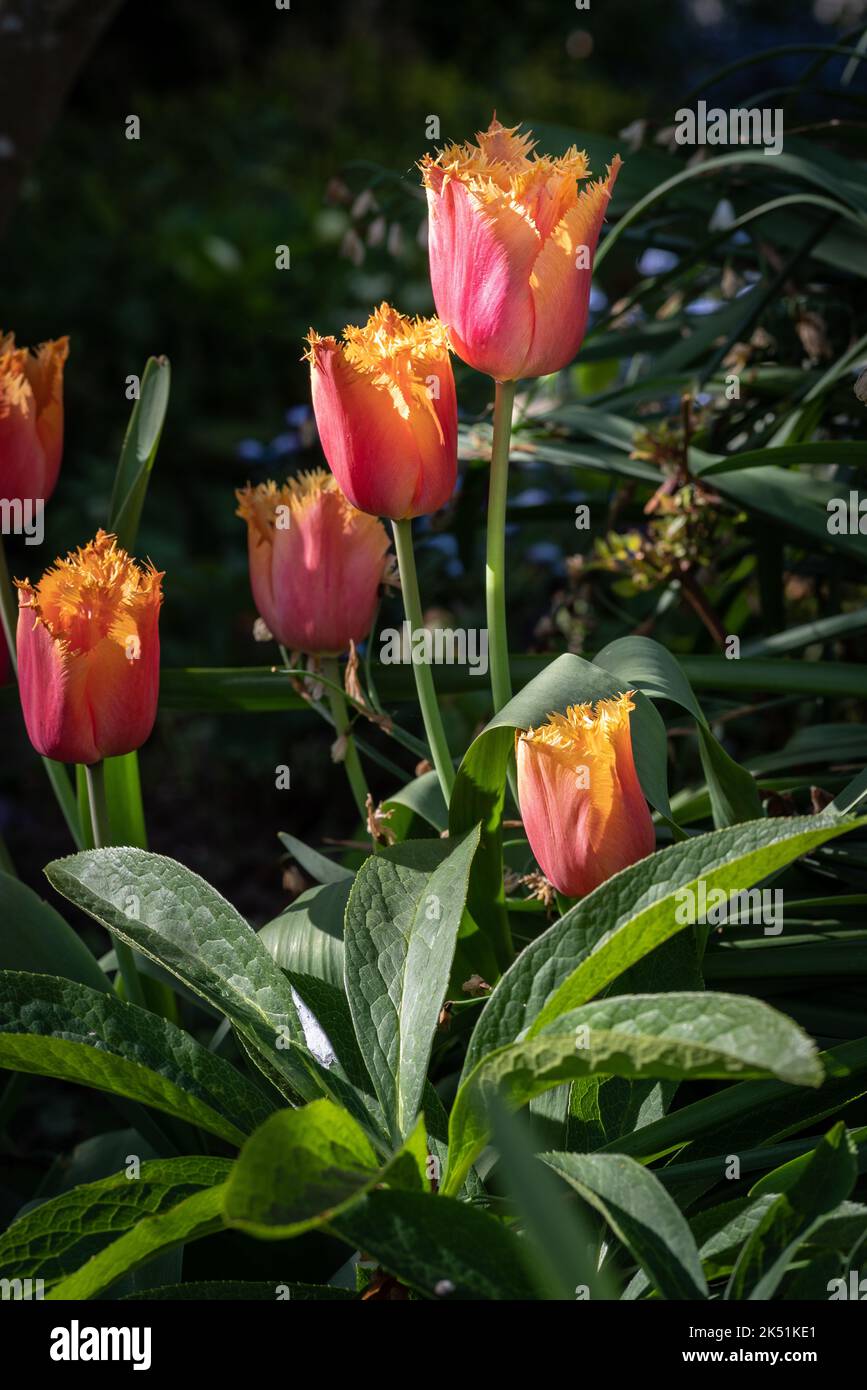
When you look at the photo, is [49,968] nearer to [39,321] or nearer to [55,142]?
[39,321]

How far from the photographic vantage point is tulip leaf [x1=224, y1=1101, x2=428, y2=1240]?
0.44m

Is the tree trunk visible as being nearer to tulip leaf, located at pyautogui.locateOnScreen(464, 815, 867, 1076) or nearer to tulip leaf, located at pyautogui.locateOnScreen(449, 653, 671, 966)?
tulip leaf, located at pyautogui.locateOnScreen(449, 653, 671, 966)

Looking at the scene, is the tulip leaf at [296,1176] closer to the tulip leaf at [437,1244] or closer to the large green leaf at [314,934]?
the tulip leaf at [437,1244]

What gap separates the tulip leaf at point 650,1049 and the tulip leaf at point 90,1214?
13 cm

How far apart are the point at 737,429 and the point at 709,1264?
83 centimetres

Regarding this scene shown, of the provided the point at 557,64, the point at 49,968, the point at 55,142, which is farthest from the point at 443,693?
the point at 557,64

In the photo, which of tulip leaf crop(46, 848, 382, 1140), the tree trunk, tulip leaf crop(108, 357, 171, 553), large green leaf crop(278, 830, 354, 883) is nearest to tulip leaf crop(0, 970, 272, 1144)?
tulip leaf crop(46, 848, 382, 1140)

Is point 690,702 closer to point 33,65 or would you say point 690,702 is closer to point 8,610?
point 8,610

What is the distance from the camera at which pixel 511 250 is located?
63cm

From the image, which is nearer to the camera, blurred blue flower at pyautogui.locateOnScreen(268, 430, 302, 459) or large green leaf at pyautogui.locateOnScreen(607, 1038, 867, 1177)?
large green leaf at pyautogui.locateOnScreen(607, 1038, 867, 1177)

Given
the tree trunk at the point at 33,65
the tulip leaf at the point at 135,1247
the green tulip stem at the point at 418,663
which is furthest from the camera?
the tree trunk at the point at 33,65

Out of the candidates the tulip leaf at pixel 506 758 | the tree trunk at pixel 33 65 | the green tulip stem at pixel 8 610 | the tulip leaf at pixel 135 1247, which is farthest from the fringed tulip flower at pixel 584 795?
the tree trunk at pixel 33 65

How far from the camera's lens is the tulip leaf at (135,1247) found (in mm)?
521

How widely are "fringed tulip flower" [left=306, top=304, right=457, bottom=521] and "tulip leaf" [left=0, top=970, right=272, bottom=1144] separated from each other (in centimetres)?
28
